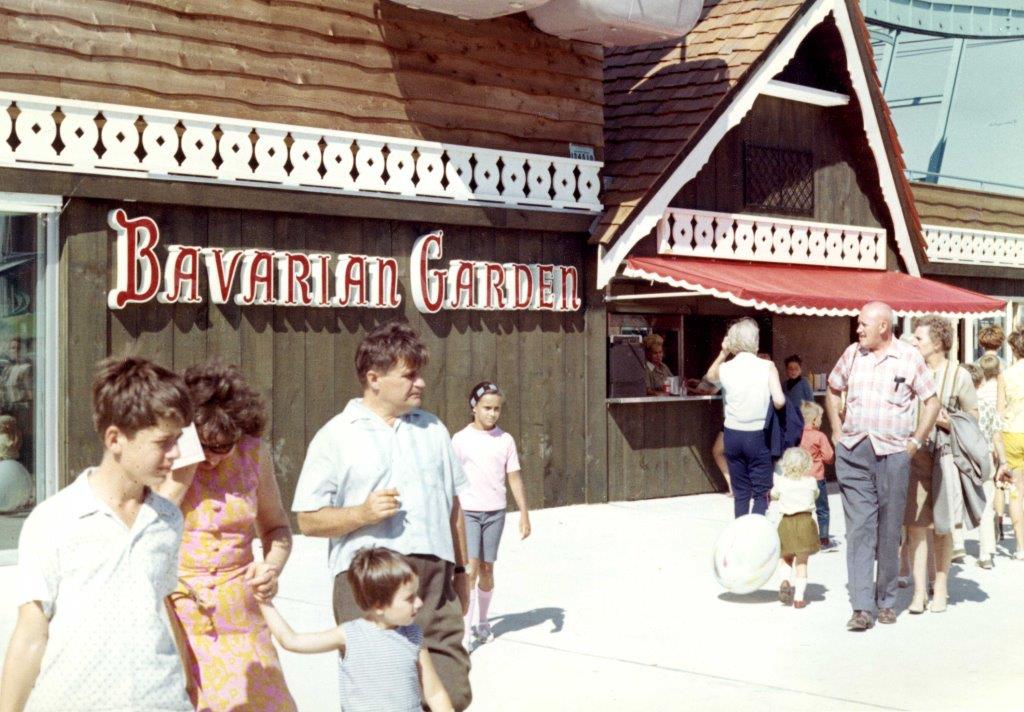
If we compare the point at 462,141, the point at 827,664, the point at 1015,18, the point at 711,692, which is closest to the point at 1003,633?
the point at 827,664

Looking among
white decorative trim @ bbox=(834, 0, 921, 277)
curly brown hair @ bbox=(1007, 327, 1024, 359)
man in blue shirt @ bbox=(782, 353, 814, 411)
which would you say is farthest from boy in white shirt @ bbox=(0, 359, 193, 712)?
white decorative trim @ bbox=(834, 0, 921, 277)

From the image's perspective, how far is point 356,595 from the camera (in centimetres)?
441

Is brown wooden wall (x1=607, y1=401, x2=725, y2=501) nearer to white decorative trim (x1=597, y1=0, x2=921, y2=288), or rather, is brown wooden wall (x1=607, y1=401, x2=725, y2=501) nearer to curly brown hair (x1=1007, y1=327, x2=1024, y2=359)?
white decorative trim (x1=597, y1=0, x2=921, y2=288)

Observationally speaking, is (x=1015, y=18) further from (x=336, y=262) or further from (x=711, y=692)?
(x=711, y=692)

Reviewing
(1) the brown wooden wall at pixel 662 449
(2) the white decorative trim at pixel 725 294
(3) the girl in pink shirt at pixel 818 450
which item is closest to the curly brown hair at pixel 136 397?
(3) the girl in pink shirt at pixel 818 450

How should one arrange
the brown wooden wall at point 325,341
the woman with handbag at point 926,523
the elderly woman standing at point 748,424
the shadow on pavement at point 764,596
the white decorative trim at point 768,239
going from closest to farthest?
the woman with handbag at point 926,523 → the shadow on pavement at point 764,596 → the elderly woman standing at point 748,424 → the brown wooden wall at point 325,341 → the white decorative trim at point 768,239

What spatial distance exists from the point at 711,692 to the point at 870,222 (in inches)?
506

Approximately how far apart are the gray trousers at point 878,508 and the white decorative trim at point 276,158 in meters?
5.64

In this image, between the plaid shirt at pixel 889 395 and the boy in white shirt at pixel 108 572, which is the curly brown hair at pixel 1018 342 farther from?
the boy in white shirt at pixel 108 572

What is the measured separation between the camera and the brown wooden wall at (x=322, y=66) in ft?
35.7

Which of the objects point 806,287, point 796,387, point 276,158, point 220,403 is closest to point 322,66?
point 276,158

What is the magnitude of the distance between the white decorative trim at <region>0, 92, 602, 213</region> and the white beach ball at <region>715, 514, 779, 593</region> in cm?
513

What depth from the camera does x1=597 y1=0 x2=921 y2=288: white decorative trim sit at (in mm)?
14836

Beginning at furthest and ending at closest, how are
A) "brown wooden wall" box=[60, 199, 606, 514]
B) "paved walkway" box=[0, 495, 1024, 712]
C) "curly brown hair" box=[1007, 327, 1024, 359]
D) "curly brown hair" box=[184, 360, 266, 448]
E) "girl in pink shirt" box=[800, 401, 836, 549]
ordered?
1. "curly brown hair" box=[1007, 327, 1024, 359]
2. "girl in pink shirt" box=[800, 401, 836, 549]
3. "brown wooden wall" box=[60, 199, 606, 514]
4. "paved walkway" box=[0, 495, 1024, 712]
5. "curly brown hair" box=[184, 360, 266, 448]
